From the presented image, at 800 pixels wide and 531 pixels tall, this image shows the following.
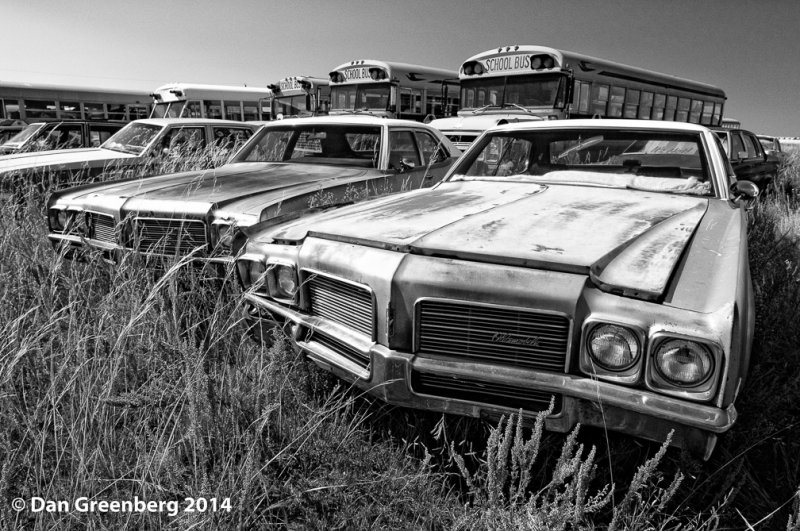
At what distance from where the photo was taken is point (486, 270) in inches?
68.4

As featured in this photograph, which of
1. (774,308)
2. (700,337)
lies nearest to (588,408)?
(700,337)

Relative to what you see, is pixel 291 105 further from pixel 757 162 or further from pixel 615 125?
pixel 615 125

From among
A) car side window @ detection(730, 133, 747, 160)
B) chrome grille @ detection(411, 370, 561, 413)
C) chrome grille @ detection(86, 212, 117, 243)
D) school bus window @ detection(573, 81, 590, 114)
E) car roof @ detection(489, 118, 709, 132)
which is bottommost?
chrome grille @ detection(411, 370, 561, 413)

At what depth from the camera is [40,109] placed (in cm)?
1458

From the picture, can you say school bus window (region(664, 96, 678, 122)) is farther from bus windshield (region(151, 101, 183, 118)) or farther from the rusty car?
bus windshield (region(151, 101, 183, 118))

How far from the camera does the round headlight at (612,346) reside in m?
1.60

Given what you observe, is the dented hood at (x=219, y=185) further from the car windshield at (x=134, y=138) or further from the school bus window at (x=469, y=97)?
the school bus window at (x=469, y=97)

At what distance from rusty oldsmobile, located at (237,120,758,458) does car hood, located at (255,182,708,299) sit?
0.03 feet

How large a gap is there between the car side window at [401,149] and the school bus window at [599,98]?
5429 millimetres

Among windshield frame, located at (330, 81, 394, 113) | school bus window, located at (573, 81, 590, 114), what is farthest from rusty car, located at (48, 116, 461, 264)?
windshield frame, located at (330, 81, 394, 113)

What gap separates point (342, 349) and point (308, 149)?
12.8 ft

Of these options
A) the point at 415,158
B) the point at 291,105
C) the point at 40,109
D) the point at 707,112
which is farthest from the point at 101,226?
the point at 40,109

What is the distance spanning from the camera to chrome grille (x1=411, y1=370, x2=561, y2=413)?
174 cm

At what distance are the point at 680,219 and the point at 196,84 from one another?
15.3m
